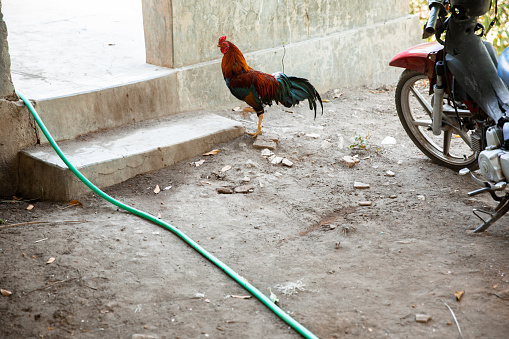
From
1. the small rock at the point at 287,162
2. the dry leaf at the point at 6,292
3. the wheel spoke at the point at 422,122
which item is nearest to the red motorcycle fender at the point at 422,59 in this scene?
the wheel spoke at the point at 422,122

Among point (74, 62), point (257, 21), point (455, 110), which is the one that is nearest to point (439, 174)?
point (455, 110)

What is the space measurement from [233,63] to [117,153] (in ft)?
4.61

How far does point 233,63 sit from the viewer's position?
4898 millimetres

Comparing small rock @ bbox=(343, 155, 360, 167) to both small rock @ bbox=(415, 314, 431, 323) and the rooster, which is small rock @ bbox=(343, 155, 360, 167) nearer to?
the rooster

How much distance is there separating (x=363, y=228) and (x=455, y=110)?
4.07 ft

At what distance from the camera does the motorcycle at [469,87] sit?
348 centimetres

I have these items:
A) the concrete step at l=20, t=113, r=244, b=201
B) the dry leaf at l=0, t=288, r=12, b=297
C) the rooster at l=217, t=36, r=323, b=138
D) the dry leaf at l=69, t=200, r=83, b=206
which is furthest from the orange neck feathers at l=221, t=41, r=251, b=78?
the dry leaf at l=0, t=288, r=12, b=297

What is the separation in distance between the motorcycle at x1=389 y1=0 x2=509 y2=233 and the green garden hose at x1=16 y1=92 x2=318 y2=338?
1632 mm

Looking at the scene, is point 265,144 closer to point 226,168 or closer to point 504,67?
point 226,168

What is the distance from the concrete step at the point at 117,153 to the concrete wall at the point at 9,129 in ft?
0.25

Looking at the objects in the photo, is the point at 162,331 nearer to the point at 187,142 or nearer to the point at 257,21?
the point at 187,142

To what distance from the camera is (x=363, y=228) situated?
3674mm

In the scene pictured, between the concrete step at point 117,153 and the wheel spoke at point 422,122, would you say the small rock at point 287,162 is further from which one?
the wheel spoke at point 422,122

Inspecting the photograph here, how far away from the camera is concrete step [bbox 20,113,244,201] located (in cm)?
406
